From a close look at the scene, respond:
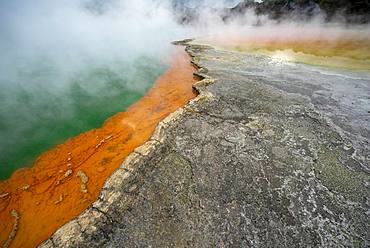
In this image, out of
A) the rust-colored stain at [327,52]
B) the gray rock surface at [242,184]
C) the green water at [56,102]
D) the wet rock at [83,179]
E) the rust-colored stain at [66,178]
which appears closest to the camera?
the gray rock surface at [242,184]

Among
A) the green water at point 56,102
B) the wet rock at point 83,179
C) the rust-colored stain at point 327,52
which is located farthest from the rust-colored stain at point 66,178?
the rust-colored stain at point 327,52

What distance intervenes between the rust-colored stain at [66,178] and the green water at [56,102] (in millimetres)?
425

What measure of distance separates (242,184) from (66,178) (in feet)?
9.55

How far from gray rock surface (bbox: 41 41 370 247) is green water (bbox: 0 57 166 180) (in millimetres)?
2603

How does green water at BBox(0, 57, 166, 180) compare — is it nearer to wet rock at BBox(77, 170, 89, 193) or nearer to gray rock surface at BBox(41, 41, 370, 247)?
wet rock at BBox(77, 170, 89, 193)

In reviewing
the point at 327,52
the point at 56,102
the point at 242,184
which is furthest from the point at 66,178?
the point at 327,52

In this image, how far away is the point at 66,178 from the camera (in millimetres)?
4133

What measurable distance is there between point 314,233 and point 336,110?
3.50 metres

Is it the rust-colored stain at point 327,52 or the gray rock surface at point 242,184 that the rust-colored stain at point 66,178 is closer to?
the gray rock surface at point 242,184

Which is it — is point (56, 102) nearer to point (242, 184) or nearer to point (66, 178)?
point (66, 178)

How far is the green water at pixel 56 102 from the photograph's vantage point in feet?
17.6

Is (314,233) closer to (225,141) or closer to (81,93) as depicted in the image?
(225,141)

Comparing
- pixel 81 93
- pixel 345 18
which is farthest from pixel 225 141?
pixel 345 18

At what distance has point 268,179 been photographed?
11.2 feet
